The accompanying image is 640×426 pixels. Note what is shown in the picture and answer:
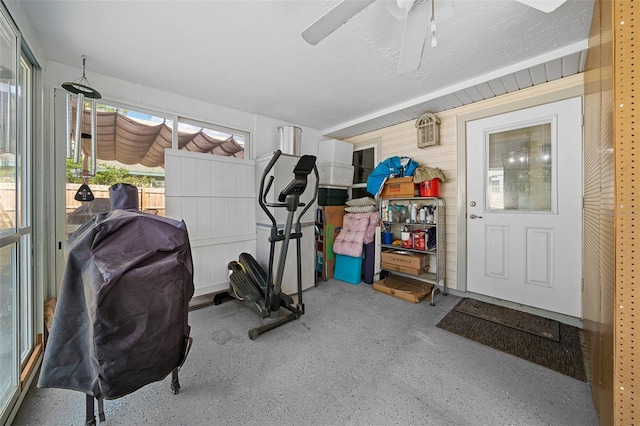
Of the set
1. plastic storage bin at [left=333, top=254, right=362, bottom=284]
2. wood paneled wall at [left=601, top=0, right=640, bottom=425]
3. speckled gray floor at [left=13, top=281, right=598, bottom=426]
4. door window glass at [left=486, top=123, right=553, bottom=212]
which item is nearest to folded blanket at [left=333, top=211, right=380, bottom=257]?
plastic storage bin at [left=333, top=254, right=362, bottom=284]

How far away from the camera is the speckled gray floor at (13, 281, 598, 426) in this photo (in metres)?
1.38

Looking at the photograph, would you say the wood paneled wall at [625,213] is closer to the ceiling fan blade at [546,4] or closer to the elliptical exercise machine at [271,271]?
the ceiling fan blade at [546,4]

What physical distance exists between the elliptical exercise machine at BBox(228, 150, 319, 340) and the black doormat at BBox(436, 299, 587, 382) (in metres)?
1.60

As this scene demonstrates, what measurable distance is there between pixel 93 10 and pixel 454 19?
8.19 feet

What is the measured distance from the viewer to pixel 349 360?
6.17ft

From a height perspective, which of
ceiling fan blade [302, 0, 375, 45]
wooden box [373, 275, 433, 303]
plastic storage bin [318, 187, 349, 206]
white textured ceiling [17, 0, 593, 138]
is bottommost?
wooden box [373, 275, 433, 303]

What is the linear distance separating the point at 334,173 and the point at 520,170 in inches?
93.6

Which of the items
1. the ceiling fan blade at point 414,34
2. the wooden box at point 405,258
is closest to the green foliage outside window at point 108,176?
the ceiling fan blade at point 414,34

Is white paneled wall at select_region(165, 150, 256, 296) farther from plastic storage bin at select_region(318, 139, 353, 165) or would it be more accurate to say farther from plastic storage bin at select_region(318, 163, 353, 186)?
plastic storage bin at select_region(318, 139, 353, 165)

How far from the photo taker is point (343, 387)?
1604mm

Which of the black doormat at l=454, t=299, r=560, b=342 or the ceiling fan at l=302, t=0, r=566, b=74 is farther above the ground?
the ceiling fan at l=302, t=0, r=566, b=74

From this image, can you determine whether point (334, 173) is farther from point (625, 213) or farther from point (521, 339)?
point (625, 213)

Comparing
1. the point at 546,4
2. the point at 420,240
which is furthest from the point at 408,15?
the point at 420,240

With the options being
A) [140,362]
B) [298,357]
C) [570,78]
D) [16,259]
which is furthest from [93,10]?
[570,78]
